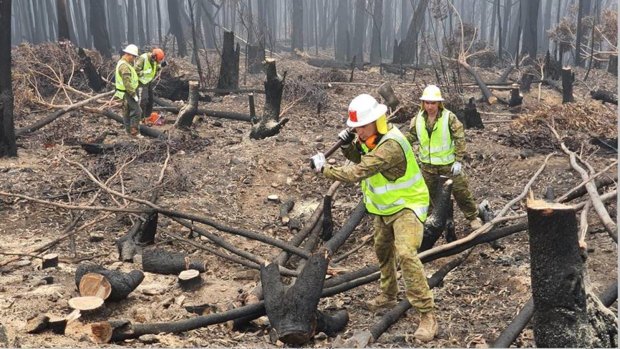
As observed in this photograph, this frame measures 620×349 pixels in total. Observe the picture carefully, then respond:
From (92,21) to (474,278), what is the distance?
23180 mm

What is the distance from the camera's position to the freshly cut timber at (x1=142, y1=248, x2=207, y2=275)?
6703mm

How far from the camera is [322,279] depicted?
500 centimetres

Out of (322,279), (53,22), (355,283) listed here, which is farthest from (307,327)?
(53,22)

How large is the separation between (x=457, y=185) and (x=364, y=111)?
8.39 ft

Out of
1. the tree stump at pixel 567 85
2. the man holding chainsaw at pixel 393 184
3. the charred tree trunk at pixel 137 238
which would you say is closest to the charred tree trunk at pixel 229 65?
the tree stump at pixel 567 85

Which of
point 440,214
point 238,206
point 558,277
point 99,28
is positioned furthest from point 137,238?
point 99,28

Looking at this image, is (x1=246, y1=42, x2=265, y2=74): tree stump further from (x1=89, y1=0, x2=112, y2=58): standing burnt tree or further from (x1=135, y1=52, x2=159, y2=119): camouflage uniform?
(x1=135, y1=52, x2=159, y2=119): camouflage uniform

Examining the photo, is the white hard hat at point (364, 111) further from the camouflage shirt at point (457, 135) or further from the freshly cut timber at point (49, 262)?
the freshly cut timber at point (49, 262)

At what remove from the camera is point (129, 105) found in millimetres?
12445

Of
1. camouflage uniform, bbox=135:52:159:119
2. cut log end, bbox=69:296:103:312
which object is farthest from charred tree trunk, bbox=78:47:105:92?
cut log end, bbox=69:296:103:312

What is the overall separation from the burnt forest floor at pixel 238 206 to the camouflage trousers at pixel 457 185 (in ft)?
1.40

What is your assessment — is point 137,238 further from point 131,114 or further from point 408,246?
point 131,114

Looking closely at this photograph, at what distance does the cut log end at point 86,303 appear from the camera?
5.25 meters

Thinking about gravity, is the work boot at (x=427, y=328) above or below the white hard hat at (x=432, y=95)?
below
